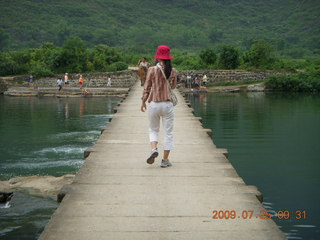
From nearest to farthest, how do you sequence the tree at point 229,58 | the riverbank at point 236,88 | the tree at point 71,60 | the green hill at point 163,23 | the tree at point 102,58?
1. the riverbank at point 236,88
2. the tree at point 71,60
3. the tree at point 229,58
4. the tree at point 102,58
5. the green hill at point 163,23

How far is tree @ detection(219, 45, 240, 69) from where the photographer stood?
43.4 meters

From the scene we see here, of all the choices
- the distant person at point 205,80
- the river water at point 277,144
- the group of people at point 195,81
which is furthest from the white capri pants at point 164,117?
the distant person at point 205,80

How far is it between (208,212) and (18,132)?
59.9ft

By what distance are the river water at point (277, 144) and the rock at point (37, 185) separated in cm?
450

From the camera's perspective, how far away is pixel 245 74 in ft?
136

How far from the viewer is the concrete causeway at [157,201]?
485 cm

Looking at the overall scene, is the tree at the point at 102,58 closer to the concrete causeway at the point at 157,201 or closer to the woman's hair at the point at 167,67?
the concrete causeway at the point at 157,201

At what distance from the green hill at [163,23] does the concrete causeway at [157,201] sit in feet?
244

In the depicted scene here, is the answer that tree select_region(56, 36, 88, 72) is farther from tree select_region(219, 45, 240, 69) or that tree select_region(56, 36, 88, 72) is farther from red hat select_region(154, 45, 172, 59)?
red hat select_region(154, 45, 172, 59)

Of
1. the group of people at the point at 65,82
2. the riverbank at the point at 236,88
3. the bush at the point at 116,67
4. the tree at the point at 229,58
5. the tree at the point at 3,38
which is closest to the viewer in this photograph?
the group of people at the point at 65,82

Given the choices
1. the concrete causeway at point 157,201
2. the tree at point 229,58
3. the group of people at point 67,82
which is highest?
the tree at point 229,58

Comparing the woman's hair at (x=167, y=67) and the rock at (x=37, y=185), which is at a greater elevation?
the woman's hair at (x=167, y=67)

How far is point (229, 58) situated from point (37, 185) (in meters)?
33.1

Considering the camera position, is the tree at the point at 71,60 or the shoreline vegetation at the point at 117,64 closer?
the shoreline vegetation at the point at 117,64
